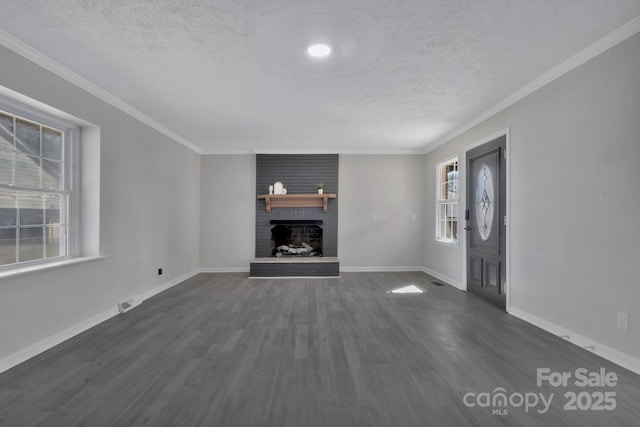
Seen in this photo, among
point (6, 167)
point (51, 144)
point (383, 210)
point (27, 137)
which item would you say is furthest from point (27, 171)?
point (383, 210)

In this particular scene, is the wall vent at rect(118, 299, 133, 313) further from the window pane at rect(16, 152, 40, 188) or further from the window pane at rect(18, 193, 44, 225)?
the window pane at rect(16, 152, 40, 188)

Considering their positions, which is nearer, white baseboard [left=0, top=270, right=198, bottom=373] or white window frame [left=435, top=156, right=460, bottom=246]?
white baseboard [left=0, top=270, right=198, bottom=373]

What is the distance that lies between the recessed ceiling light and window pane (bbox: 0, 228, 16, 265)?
9.37ft

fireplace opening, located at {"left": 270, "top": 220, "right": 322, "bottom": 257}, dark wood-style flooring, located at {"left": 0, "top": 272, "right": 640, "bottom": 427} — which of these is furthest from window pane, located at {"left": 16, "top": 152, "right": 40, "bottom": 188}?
fireplace opening, located at {"left": 270, "top": 220, "right": 322, "bottom": 257}

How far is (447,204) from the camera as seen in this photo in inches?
210

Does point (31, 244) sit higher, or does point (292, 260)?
point (31, 244)

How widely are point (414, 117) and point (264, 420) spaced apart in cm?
376

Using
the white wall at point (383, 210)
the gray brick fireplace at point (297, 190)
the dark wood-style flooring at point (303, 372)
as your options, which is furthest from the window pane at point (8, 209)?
the white wall at point (383, 210)

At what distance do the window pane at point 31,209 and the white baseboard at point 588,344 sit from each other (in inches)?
192

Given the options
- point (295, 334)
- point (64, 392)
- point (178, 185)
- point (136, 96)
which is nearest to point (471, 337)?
point (295, 334)

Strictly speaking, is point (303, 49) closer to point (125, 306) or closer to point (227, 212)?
point (125, 306)

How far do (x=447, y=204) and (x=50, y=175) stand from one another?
551 centimetres

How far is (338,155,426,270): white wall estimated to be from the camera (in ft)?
19.9

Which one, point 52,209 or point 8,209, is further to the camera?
point 52,209
